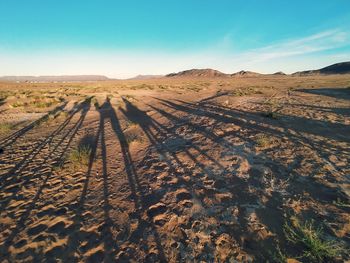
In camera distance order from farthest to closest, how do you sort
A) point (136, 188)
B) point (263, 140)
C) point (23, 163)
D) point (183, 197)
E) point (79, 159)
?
point (263, 140) < point (23, 163) < point (79, 159) < point (136, 188) < point (183, 197)

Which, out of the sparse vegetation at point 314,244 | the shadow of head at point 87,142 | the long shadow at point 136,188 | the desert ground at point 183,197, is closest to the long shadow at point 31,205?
the desert ground at point 183,197

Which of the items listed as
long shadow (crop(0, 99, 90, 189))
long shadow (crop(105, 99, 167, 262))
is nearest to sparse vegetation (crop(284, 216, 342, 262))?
long shadow (crop(105, 99, 167, 262))

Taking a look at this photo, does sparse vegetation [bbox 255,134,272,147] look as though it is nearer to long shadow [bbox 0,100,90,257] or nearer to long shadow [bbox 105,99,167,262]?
long shadow [bbox 105,99,167,262]

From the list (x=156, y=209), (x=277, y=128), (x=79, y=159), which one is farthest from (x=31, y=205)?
(x=277, y=128)

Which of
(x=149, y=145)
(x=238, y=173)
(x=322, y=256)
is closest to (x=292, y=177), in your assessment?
(x=238, y=173)

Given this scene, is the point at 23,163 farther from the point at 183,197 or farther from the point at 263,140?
the point at 263,140

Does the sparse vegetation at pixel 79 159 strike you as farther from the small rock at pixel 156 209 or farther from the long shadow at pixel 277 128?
the long shadow at pixel 277 128

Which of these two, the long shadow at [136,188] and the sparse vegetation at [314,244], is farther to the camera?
the long shadow at [136,188]

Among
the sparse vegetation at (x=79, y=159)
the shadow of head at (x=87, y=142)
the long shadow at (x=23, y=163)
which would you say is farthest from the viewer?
the shadow of head at (x=87, y=142)
